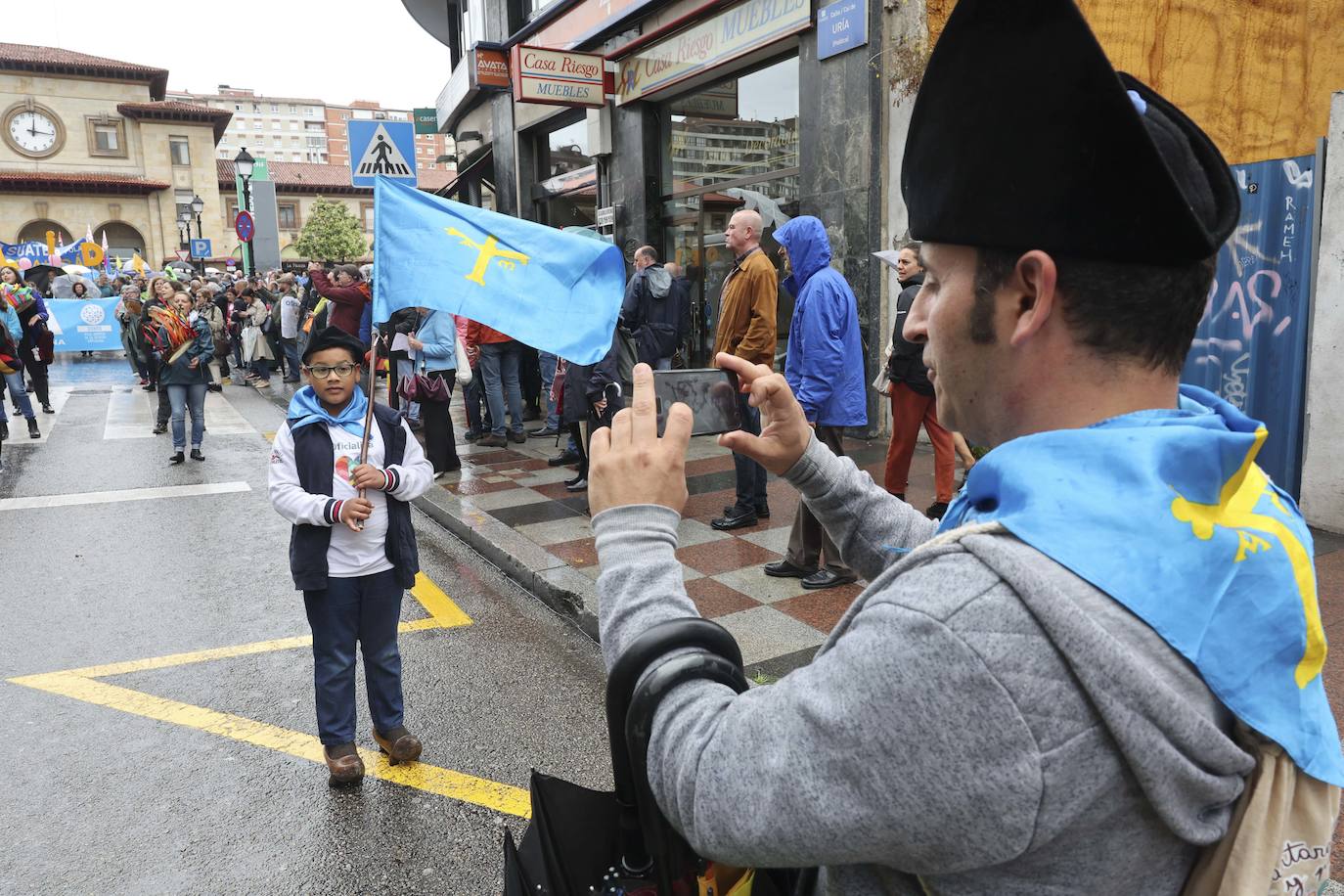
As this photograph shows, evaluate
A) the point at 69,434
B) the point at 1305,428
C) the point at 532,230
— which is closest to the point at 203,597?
the point at 532,230

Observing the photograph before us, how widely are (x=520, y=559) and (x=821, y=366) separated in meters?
2.27

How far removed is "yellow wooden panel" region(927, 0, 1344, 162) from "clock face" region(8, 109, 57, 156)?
214ft

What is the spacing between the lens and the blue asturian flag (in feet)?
9.44

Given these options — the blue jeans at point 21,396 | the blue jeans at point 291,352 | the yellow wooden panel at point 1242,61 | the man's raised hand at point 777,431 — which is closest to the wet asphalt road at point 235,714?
the man's raised hand at point 777,431

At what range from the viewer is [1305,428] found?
18.8 feet

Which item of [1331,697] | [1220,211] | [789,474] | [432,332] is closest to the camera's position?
[1220,211]

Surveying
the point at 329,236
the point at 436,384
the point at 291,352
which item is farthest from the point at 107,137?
the point at 436,384

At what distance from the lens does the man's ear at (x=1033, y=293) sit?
906 mm

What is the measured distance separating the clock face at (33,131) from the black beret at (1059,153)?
68429 mm

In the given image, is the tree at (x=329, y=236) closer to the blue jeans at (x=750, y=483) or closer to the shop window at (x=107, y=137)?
the shop window at (x=107, y=137)

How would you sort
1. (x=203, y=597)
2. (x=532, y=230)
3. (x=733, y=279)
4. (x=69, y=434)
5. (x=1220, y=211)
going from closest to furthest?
1. (x=1220, y=211)
2. (x=532, y=230)
3. (x=203, y=597)
4. (x=733, y=279)
5. (x=69, y=434)

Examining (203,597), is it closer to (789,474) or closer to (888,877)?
(789,474)

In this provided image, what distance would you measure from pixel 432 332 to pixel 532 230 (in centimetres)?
601

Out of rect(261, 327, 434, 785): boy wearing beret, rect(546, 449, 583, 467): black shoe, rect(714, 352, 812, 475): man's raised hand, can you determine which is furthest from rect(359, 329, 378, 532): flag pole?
rect(546, 449, 583, 467): black shoe
